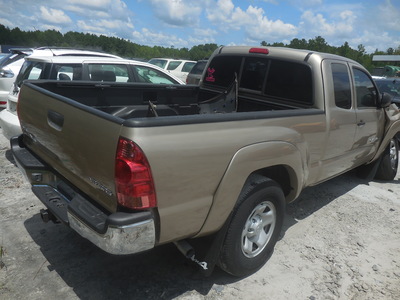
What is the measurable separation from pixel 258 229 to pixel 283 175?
586 mm

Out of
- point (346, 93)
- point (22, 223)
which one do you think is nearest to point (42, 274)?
point (22, 223)

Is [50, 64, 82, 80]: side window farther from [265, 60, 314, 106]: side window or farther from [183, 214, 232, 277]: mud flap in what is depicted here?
[183, 214, 232, 277]: mud flap

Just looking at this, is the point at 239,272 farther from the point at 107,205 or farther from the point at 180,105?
the point at 180,105

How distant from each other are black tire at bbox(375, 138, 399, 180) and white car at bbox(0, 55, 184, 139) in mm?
4356

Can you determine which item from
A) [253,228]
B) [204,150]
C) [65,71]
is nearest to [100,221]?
[204,150]

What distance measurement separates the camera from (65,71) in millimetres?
5469

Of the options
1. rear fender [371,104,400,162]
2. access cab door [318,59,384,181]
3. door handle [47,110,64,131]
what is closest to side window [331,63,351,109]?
access cab door [318,59,384,181]

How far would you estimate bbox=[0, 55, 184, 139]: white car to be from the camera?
206 inches

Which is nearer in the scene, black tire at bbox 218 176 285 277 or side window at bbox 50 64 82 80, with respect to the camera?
black tire at bbox 218 176 285 277

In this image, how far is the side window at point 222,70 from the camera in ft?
14.6

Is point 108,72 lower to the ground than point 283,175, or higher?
higher

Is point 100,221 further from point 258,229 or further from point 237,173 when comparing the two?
point 258,229

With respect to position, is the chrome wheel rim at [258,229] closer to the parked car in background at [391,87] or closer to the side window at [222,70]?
the side window at [222,70]

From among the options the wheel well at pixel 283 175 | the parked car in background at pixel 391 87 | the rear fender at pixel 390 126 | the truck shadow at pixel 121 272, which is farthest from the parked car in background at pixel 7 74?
the parked car in background at pixel 391 87
